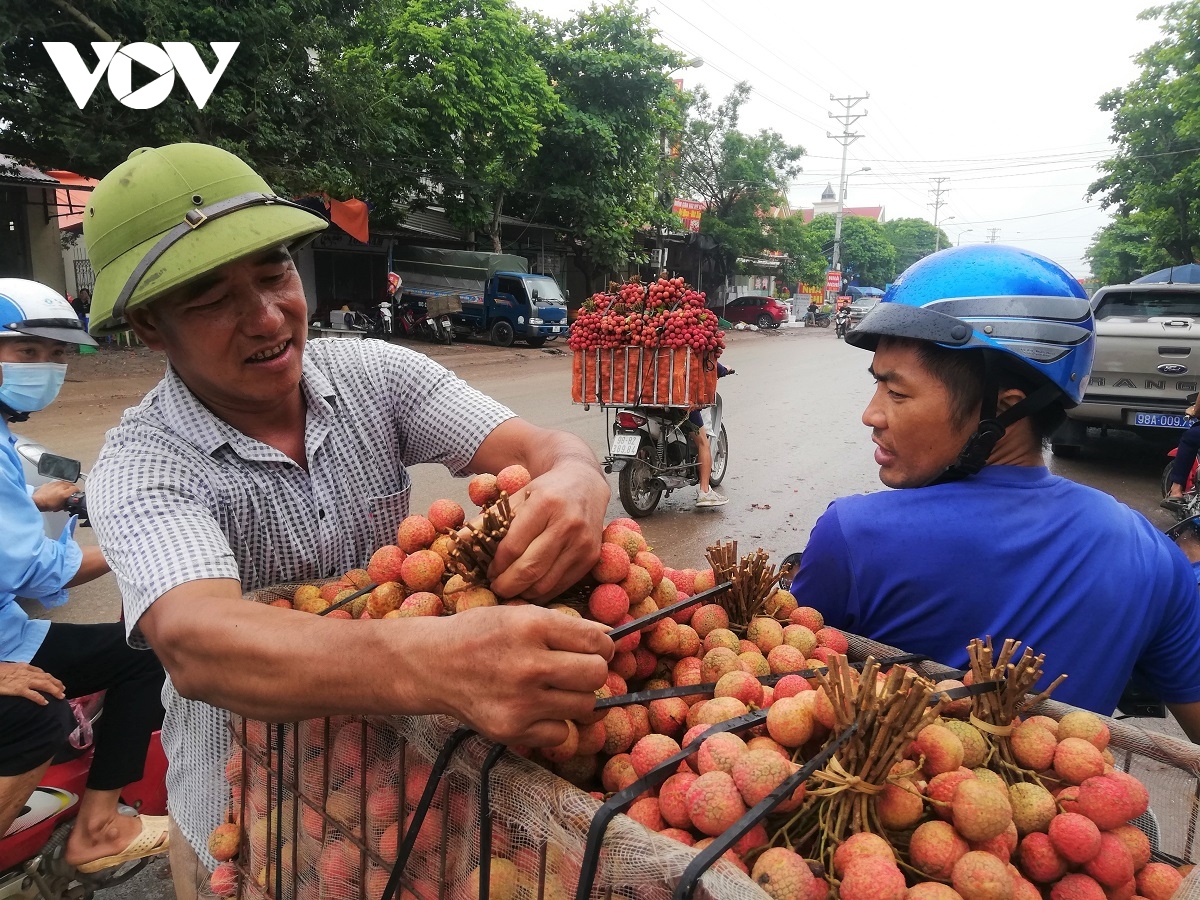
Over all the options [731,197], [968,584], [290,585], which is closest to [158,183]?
[290,585]

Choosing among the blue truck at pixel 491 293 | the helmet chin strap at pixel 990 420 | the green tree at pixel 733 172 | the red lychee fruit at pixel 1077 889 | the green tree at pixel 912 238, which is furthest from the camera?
the green tree at pixel 912 238

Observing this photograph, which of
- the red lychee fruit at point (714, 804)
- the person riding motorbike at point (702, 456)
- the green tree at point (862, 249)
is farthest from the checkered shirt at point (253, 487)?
the green tree at point (862, 249)

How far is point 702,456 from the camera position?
6535mm

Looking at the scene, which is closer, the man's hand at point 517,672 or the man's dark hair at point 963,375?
the man's hand at point 517,672

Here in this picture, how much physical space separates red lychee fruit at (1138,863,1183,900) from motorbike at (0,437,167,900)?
2.56 metres

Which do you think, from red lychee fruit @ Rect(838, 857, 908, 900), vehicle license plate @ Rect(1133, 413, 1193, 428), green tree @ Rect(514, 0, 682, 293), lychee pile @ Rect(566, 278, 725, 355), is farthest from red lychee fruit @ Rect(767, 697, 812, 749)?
green tree @ Rect(514, 0, 682, 293)

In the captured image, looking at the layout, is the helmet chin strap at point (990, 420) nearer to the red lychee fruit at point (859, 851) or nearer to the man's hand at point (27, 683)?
the red lychee fruit at point (859, 851)

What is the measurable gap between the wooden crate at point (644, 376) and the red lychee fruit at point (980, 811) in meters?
5.07

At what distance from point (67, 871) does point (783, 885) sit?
231cm

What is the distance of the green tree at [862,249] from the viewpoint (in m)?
59.2

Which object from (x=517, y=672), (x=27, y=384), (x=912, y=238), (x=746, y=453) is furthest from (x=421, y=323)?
(x=912, y=238)

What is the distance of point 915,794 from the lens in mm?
952

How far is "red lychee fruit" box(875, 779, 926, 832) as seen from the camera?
94 centimetres

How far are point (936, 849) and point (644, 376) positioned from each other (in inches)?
205
